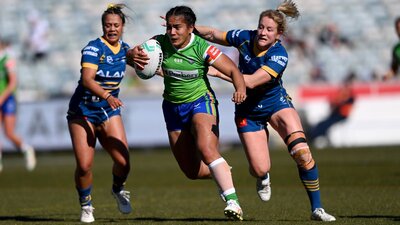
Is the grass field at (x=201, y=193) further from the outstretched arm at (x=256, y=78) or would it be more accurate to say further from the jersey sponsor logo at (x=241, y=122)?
the outstretched arm at (x=256, y=78)

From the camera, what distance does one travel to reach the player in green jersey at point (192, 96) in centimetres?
918

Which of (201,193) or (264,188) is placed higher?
(264,188)

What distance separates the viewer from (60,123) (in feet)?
79.2

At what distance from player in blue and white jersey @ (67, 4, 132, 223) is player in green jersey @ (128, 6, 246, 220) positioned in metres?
0.53

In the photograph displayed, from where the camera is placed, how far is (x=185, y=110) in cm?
956

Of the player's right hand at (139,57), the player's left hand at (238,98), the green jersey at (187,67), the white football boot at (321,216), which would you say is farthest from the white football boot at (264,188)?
the player's right hand at (139,57)

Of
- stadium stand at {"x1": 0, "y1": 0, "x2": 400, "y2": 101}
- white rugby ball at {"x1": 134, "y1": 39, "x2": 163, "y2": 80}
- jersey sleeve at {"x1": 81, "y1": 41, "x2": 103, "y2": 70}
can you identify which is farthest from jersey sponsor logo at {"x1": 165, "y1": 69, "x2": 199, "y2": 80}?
stadium stand at {"x1": 0, "y1": 0, "x2": 400, "y2": 101}

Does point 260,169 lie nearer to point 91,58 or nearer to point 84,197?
point 84,197

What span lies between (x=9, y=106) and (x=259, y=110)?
28.6ft

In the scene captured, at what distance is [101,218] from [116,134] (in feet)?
3.24

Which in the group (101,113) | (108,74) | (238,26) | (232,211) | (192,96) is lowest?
(232,211)

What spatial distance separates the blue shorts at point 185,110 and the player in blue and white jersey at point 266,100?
336 millimetres

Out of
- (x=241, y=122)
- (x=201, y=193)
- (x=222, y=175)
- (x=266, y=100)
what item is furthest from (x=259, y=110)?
(x=201, y=193)

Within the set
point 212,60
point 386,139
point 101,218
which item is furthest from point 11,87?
point 386,139
